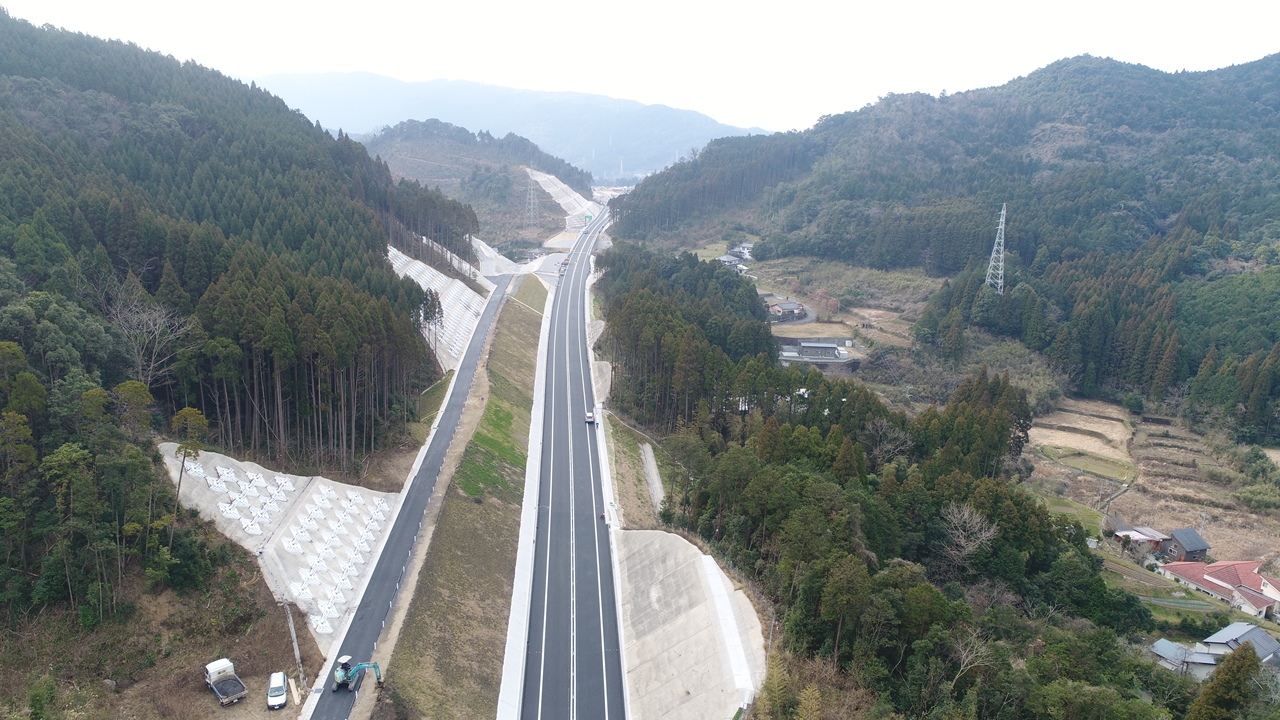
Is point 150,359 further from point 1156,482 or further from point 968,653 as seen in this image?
point 1156,482

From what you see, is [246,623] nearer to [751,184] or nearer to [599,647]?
[599,647]

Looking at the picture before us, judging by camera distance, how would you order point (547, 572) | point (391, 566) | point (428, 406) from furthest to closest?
point (428, 406) < point (547, 572) < point (391, 566)

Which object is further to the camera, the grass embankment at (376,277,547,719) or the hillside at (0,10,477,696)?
the grass embankment at (376,277,547,719)

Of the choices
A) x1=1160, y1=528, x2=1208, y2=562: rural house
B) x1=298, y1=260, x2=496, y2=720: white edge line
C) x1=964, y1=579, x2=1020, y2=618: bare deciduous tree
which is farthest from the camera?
x1=1160, y1=528, x2=1208, y2=562: rural house

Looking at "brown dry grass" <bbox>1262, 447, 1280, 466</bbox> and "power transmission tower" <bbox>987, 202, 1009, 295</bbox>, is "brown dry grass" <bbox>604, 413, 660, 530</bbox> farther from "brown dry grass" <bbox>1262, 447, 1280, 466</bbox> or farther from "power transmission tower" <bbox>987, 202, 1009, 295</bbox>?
"power transmission tower" <bbox>987, 202, 1009, 295</bbox>

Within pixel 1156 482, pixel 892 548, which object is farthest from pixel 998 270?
pixel 892 548

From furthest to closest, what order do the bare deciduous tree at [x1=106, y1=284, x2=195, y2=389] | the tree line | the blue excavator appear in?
the tree line
the bare deciduous tree at [x1=106, y1=284, x2=195, y2=389]
the blue excavator

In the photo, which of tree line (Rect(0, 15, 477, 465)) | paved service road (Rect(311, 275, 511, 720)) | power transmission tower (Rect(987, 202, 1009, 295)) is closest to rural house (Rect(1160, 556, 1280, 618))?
paved service road (Rect(311, 275, 511, 720))
